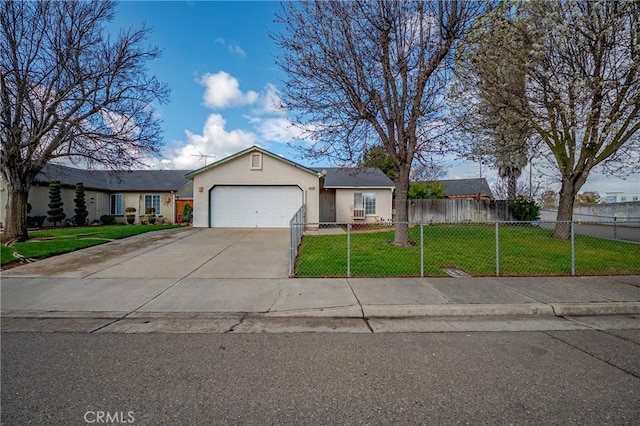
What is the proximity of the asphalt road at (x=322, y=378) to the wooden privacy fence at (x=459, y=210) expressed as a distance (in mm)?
18339

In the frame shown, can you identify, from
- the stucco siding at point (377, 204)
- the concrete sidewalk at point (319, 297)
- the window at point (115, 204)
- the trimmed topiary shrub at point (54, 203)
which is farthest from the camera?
the window at point (115, 204)

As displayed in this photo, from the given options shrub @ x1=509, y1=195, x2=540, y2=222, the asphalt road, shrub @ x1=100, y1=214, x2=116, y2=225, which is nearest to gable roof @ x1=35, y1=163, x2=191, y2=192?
shrub @ x1=100, y1=214, x2=116, y2=225

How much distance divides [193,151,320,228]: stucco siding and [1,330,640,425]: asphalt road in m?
13.6

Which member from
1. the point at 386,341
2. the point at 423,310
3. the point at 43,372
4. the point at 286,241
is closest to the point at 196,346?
the point at 43,372

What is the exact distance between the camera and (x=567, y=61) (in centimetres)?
933

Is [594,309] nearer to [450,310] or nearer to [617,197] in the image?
[450,310]

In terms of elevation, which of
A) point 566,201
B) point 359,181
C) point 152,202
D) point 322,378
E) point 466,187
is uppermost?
point 466,187

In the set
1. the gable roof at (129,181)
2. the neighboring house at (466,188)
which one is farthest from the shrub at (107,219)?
the neighboring house at (466,188)

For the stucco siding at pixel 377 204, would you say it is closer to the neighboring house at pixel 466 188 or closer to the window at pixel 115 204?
the window at pixel 115 204

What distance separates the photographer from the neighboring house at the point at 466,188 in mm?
38656

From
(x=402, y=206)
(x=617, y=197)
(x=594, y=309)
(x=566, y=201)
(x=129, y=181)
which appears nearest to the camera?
(x=594, y=309)

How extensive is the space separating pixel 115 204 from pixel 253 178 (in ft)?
51.0

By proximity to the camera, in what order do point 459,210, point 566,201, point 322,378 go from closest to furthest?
point 322,378 → point 566,201 → point 459,210

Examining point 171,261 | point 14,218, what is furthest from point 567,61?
point 14,218
